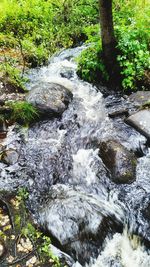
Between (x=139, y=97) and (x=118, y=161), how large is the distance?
2499 mm

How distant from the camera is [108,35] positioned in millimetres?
7430

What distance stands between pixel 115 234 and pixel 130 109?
134 inches

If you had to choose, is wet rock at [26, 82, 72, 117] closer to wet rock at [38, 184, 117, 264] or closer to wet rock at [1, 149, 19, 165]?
wet rock at [1, 149, 19, 165]

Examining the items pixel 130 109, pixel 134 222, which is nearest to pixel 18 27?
pixel 130 109

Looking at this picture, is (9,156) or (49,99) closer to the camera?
(9,156)

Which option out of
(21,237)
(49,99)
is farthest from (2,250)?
(49,99)

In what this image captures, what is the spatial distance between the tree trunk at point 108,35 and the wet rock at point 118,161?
2740 mm

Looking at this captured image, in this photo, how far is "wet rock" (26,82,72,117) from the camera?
7.17 meters

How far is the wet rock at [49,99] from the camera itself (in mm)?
7172

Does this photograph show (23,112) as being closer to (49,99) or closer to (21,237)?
(49,99)

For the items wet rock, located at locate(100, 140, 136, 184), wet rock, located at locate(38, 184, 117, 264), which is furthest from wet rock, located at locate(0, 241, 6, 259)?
wet rock, located at locate(100, 140, 136, 184)

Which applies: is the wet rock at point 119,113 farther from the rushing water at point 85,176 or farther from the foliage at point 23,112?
the foliage at point 23,112

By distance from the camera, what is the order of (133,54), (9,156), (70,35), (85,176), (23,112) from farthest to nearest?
(70,35) < (133,54) < (23,112) < (9,156) < (85,176)

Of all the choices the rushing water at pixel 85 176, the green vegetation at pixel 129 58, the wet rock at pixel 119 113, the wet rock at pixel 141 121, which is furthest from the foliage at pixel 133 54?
the wet rock at pixel 141 121
